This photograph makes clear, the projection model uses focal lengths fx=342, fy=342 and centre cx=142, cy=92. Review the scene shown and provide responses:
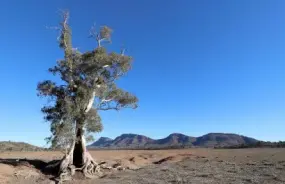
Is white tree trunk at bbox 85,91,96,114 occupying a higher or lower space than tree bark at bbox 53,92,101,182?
higher

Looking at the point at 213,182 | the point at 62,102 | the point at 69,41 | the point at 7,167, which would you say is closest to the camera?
the point at 213,182

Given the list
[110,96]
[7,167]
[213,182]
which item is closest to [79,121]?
[110,96]

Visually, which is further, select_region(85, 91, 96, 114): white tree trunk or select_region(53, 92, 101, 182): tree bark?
select_region(85, 91, 96, 114): white tree trunk

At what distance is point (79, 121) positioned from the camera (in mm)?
29359

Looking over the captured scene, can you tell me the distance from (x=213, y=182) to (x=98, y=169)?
12.0 metres

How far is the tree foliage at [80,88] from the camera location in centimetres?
2858

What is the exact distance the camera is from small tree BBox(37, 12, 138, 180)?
28500mm

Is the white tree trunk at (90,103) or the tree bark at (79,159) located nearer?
the tree bark at (79,159)

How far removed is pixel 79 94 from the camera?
2973 centimetres

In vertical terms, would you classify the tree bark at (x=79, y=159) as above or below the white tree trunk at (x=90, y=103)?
below

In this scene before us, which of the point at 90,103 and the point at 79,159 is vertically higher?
the point at 90,103

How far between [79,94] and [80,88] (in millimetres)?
539

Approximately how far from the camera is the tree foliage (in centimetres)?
2858

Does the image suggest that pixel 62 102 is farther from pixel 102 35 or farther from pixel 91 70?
pixel 102 35
